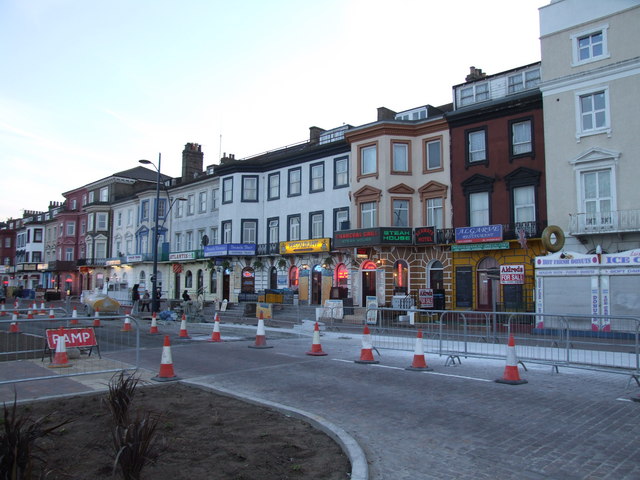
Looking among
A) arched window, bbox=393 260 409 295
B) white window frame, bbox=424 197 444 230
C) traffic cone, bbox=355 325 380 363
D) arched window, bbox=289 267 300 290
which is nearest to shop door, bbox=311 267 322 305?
arched window, bbox=289 267 300 290

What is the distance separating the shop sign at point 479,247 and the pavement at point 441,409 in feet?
44.7

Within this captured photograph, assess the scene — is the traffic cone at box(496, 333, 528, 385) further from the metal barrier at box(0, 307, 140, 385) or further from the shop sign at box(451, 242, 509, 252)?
the shop sign at box(451, 242, 509, 252)

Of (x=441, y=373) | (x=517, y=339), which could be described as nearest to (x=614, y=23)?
(x=517, y=339)

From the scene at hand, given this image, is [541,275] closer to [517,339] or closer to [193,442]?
[517,339]

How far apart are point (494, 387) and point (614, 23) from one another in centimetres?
2053

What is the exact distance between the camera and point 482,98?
27.8 metres

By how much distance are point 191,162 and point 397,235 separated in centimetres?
2749

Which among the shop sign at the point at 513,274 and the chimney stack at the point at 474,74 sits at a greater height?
the chimney stack at the point at 474,74

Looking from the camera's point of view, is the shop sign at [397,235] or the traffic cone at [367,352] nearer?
the traffic cone at [367,352]

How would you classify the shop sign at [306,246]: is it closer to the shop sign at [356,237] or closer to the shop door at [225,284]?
the shop sign at [356,237]

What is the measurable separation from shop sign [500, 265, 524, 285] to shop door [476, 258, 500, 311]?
4.61 metres

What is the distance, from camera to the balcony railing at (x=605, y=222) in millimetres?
20922

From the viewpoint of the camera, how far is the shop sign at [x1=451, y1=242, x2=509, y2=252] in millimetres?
25008

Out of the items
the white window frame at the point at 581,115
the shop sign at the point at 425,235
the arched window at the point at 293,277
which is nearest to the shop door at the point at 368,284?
the shop sign at the point at 425,235
